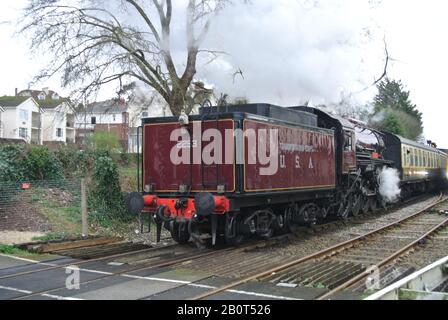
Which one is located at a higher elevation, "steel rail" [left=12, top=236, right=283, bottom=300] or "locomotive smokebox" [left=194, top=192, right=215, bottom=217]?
"locomotive smokebox" [left=194, top=192, right=215, bottom=217]

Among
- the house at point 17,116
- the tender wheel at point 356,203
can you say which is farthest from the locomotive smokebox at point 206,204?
the house at point 17,116

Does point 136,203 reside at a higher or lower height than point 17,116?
lower

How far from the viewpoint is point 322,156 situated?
41.8 feet

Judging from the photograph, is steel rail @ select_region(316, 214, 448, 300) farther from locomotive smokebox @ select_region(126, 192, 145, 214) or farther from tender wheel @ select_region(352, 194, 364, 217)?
locomotive smokebox @ select_region(126, 192, 145, 214)

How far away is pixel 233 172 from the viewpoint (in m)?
9.34

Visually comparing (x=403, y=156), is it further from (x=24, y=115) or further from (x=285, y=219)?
(x=24, y=115)

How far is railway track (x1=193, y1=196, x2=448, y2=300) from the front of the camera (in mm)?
6984

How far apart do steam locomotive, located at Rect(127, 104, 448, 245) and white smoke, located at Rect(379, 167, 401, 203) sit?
6724 mm

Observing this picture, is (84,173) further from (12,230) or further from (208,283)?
(208,283)

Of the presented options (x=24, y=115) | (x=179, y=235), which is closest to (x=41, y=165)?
(x=179, y=235)

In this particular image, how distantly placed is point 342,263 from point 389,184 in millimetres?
12172

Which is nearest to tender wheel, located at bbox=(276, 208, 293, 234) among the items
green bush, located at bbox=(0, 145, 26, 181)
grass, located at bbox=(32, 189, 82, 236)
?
grass, located at bbox=(32, 189, 82, 236)
